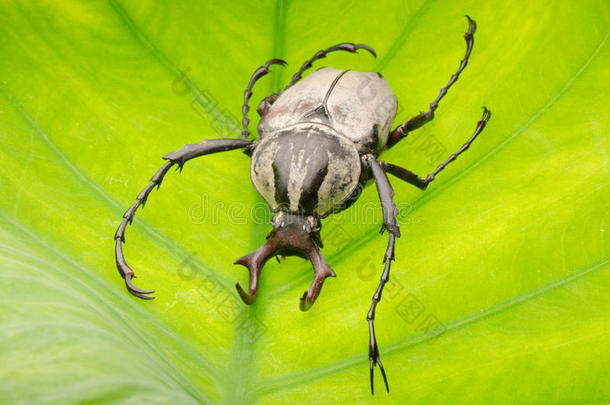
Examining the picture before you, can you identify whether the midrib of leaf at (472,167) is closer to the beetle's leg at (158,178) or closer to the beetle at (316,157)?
the beetle at (316,157)

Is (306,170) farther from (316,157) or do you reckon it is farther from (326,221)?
(326,221)

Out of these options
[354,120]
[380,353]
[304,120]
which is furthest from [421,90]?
[380,353]

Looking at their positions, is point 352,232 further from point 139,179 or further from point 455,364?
point 139,179

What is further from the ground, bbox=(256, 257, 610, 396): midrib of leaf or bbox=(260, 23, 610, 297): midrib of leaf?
bbox=(260, 23, 610, 297): midrib of leaf

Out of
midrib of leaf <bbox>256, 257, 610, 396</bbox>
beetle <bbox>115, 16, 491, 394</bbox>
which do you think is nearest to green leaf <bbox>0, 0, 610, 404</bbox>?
midrib of leaf <bbox>256, 257, 610, 396</bbox>

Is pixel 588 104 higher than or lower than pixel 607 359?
higher

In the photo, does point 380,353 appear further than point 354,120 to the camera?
No

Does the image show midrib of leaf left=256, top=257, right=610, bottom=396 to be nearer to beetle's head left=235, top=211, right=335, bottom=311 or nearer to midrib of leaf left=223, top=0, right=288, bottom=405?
midrib of leaf left=223, top=0, right=288, bottom=405

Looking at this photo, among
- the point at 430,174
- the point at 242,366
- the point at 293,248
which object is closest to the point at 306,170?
the point at 293,248
